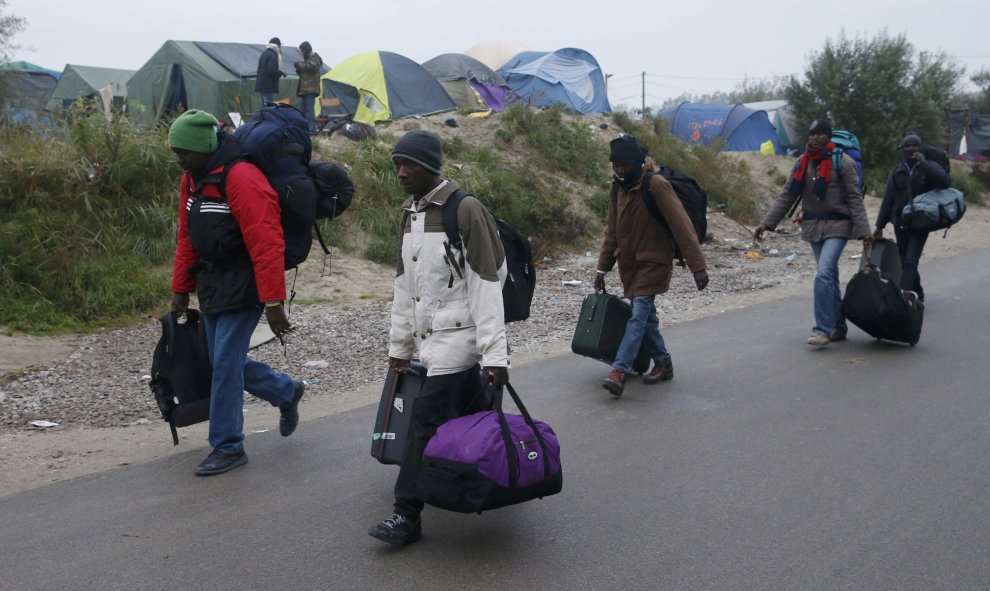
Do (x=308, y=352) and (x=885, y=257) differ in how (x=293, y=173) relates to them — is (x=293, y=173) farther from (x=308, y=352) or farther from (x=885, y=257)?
(x=885, y=257)

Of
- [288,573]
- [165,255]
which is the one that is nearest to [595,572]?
[288,573]

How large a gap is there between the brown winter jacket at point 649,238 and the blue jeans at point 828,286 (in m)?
1.80

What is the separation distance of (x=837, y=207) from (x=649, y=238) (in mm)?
2085

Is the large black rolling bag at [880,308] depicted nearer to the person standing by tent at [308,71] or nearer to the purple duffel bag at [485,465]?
the purple duffel bag at [485,465]

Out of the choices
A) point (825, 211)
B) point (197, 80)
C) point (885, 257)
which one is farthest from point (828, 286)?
point (197, 80)

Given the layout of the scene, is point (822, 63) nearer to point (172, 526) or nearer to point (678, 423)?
point (678, 423)

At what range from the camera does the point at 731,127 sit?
1178 inches

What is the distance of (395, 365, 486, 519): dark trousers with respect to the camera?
13.0ft

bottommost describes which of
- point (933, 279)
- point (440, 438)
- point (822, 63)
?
point (933, 279)

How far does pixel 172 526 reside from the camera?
4.32 meters

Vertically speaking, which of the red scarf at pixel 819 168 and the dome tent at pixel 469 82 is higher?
the dome tent at pixel 469 82

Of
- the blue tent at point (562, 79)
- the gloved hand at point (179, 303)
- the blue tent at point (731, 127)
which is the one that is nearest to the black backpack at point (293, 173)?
the gloved hand at point (179, 303)

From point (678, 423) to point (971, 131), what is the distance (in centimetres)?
3393

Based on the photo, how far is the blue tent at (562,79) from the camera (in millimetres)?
24750
